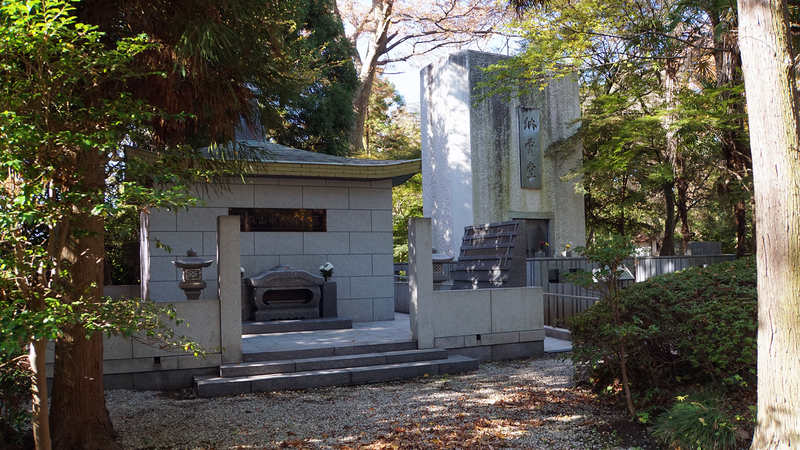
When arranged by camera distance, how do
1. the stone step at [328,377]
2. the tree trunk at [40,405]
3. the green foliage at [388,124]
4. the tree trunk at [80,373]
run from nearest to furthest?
the tree trunk at [40,405], the tree trunk at [80,373], the stone step at [328,377], the green foliage at [388,124]

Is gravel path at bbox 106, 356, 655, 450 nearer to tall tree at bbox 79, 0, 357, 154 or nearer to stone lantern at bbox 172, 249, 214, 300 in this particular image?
stone lantern at bbox 172, 249, 214, 300

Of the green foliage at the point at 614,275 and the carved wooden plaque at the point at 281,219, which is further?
the carved wooden plaque at the point at 281,219

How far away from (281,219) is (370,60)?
38.0 feet

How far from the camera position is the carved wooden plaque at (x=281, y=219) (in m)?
10.5

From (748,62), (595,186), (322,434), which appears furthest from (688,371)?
(595,186)

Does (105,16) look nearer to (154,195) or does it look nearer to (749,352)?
(154,195)

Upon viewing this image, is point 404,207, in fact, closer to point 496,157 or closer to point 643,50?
point 496,157

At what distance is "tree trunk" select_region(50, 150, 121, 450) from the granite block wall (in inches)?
200

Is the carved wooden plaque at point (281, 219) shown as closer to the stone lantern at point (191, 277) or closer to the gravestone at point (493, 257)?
the stone lantern at point (191, 277)

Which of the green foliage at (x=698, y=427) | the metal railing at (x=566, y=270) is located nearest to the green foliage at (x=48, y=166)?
the green foliage at (x=698, y=427)

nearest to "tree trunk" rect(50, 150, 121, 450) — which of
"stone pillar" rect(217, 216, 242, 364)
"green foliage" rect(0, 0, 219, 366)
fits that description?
"green foliage" rect(0, 0, 219, 366)

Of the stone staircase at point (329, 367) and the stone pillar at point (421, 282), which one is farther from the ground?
the stone pillar at point (421, 282)

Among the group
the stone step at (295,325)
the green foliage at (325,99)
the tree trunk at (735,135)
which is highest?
the green foliage at (325,99)

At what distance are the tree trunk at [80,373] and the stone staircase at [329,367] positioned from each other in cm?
202
